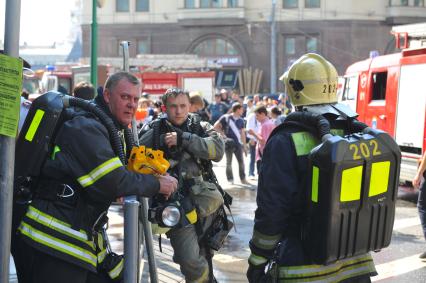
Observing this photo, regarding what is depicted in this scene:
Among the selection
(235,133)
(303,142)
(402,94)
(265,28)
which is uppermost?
(265,28)

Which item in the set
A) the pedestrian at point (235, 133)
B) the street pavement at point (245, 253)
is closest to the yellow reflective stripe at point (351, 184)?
the street pavement at point (245, 253)

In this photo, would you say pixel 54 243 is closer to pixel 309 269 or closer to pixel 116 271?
pixel 116 271

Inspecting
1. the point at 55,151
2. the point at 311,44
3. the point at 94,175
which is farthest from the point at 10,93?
the point at 311,44

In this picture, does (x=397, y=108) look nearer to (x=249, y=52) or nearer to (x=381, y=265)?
(x=381, y=265)

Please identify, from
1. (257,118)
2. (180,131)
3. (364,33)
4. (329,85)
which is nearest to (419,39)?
(257,118)

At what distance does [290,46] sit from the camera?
4556cm

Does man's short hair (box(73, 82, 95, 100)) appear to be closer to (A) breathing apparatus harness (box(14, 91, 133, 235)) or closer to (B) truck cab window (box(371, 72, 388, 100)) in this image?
(A) breathing apparatus harness (box(14, 91, 133, 235))

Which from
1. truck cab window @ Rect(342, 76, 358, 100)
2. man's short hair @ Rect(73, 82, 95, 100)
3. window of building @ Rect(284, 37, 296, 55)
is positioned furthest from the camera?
window of building @ Rect(284, 37, 296, 55)

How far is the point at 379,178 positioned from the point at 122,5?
4734 centimetres

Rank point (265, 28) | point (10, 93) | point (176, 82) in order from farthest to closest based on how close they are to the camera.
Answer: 1. point (265, 28)
2. point (176, 82)
3. point (10, 93)

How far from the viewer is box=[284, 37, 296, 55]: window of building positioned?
149ft

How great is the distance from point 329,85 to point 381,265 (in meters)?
4.02

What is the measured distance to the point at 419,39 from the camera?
12.8 m

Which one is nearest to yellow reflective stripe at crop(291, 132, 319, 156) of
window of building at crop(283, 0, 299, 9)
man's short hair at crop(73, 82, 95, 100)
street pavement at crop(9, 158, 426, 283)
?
street pavement at crop(9, 158, 426, 283)
